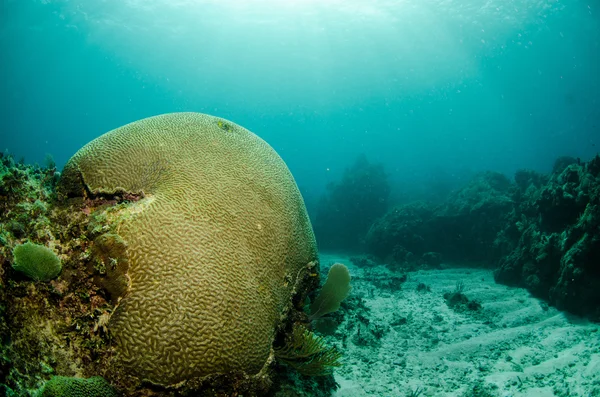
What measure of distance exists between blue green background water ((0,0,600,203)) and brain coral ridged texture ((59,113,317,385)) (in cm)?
209

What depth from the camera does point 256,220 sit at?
279 cm

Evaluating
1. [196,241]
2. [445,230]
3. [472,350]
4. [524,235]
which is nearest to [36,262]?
[196,241]

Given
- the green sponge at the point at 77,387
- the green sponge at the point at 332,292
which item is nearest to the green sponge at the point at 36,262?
the green sponge at the point at 77,387

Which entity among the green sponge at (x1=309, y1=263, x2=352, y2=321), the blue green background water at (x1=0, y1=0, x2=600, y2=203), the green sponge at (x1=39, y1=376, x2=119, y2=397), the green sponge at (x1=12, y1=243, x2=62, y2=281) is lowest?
the green sponge at (x1=39, y1=376, x2=119, y2=397)

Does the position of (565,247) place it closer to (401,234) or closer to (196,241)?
(401,234)

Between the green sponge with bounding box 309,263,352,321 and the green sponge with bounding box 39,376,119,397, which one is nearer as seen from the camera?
the green sponge with bounding box 39,376,119,397

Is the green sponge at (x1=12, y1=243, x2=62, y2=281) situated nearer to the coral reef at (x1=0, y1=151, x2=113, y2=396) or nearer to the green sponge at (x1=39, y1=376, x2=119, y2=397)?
the coral reef at (x1=0, y1=151, x2=113, y2=396)

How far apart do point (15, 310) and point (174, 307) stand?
0.96m

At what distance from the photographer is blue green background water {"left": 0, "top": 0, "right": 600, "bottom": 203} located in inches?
1401

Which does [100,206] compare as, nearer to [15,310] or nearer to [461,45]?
[15,310]

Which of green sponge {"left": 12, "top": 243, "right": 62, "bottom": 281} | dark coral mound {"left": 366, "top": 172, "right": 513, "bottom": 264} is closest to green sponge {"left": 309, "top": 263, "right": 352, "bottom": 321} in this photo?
green sponge {"left": 12, "top": 243, "right": 62, "bottom": 281}

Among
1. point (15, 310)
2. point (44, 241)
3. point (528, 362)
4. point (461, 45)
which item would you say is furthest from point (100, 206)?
point (461, 45)

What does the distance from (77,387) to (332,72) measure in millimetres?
72101

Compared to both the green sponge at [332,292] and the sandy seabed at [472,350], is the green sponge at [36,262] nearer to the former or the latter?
the green sponge at [332,292]
